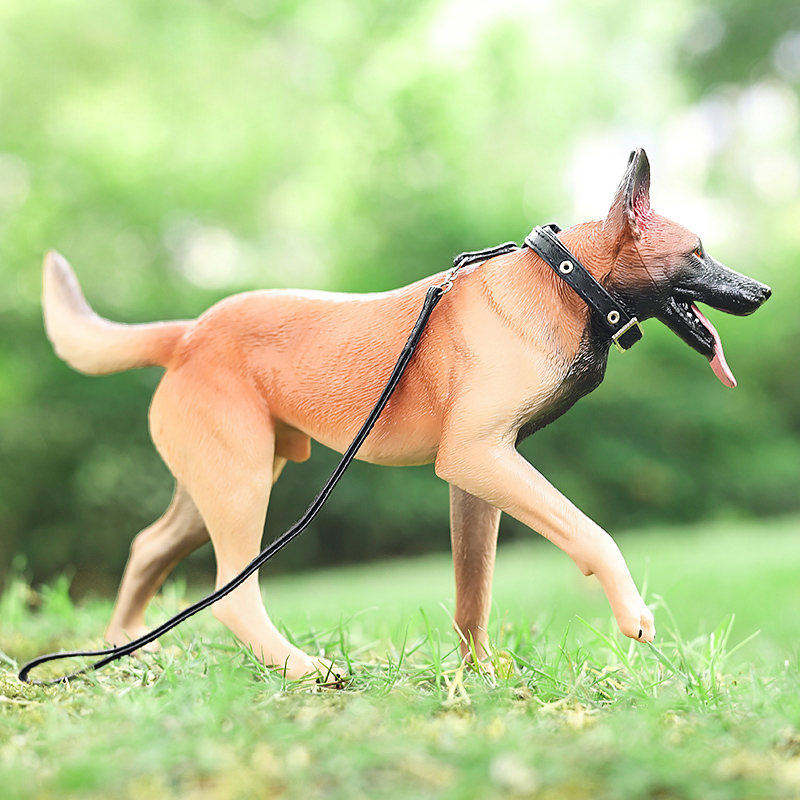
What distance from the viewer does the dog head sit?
1887 millimetres

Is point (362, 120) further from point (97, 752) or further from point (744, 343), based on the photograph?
point (97, 752)

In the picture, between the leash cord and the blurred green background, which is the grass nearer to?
the leash cord

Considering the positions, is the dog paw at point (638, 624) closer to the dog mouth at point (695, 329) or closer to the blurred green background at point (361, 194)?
the dog mouth at point (695, 329)

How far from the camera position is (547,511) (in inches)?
70.3

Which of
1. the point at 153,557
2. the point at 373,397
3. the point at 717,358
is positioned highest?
the point at 717,358

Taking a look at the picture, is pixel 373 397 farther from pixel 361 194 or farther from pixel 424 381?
pixel 361 194

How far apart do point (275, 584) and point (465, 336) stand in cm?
587

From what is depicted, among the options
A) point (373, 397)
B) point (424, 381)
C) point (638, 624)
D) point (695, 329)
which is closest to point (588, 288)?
point (695, 329)

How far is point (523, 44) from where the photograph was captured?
38.7ft

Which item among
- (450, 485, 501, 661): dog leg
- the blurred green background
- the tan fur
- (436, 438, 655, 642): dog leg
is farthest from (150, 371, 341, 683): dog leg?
the blurred green background

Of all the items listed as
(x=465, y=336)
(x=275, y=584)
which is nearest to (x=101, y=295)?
(x=275, y=584)

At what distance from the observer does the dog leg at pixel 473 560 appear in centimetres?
223

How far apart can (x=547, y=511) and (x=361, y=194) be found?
28.3ft

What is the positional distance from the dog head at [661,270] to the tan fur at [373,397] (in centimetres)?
4
